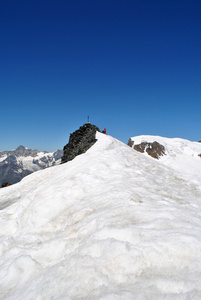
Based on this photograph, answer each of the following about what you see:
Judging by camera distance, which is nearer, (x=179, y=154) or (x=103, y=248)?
(x=103, y=248)

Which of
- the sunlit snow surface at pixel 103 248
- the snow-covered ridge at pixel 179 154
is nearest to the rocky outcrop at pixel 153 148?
the snow-covered ridge at pixel 179 154

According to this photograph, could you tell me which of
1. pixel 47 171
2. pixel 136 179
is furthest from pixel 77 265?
pixel 47 171

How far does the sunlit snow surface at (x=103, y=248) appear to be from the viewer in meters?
3.07

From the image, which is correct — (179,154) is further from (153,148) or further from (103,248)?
(103,248)

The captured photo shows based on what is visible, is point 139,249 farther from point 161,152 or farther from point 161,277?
point 161,152

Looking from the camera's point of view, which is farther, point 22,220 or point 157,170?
point 157,170

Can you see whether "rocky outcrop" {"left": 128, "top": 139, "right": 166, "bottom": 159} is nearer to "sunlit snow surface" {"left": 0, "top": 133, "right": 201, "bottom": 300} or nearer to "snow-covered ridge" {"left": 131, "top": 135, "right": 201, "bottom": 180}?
"snow-covered ridge" {"left": 131, "top": 135, "right": 201, "bottom": 180}

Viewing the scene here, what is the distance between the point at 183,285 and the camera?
2820 millimetres

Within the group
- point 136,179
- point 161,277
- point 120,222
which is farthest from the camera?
point 136,179

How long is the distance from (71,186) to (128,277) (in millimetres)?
5826

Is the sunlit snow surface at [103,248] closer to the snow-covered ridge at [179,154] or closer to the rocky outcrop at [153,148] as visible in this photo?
the snow-covered ridge at [179,154]

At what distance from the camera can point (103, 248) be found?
394cm

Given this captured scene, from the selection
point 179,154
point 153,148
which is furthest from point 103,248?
point 179,154

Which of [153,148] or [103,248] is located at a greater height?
[153,148]
